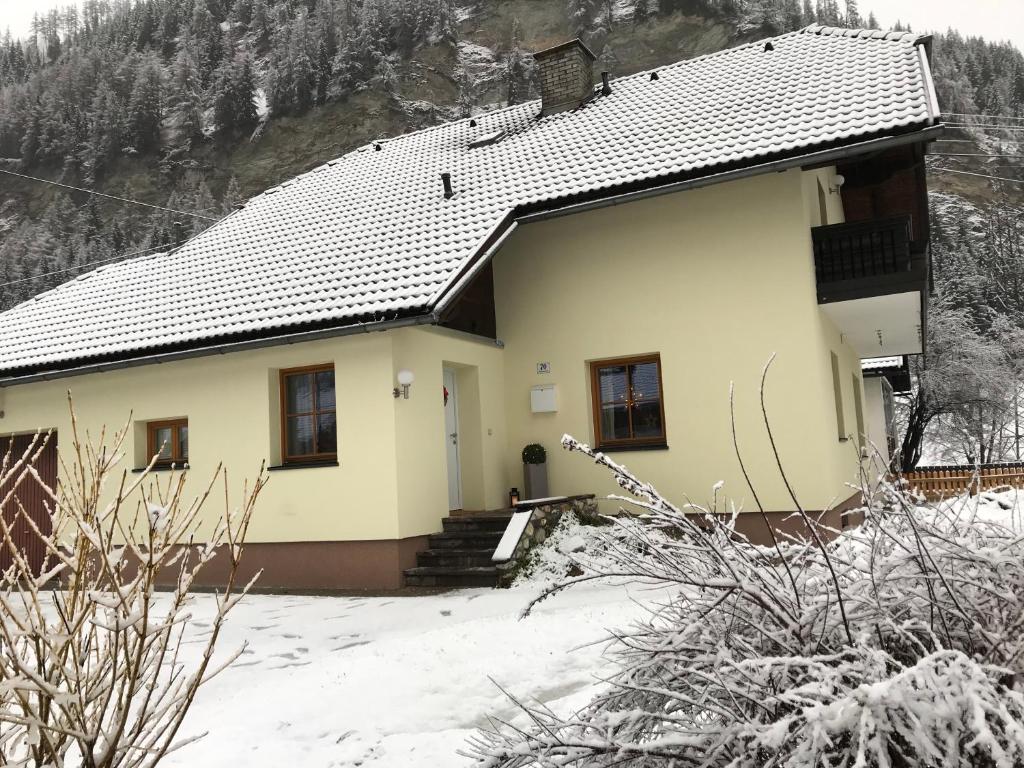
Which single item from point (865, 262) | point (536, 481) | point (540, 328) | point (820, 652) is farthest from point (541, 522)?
point (820, 652)

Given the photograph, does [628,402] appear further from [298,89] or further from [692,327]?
[298,89]

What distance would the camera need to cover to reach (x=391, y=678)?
548 cm

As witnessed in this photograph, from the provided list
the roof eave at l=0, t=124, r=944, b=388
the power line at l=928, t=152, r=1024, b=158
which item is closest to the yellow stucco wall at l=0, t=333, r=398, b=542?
the roof eave at l=0, t=124, r=944, b=388

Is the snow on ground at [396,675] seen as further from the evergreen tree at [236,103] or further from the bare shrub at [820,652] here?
the evergreen tree at [236,103]

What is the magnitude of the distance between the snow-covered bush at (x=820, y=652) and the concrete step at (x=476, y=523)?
766 centimetres

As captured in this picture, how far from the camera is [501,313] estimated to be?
12.1 metres

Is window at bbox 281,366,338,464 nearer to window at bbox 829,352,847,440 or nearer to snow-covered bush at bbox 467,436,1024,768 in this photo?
window at bbox 829,352,847,440

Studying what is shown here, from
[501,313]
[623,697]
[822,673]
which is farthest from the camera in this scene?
[501,313]

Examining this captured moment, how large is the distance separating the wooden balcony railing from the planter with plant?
422cm

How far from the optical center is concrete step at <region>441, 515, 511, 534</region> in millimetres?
10070

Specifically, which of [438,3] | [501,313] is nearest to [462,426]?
[501,313]

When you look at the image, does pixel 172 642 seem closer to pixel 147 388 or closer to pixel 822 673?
pixel 147 388

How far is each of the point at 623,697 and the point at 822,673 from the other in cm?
72

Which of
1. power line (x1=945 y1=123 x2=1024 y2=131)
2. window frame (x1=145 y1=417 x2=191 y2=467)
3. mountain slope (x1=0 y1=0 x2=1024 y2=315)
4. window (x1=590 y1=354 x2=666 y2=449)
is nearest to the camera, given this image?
window (x1=590 y1=354 x2=666 y2=449)
